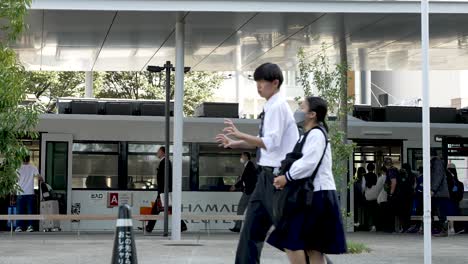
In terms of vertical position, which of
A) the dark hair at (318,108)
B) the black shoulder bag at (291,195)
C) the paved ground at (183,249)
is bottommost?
the paved ground at (183,249)

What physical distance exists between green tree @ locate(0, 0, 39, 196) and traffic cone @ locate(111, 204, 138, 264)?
4.92 feet

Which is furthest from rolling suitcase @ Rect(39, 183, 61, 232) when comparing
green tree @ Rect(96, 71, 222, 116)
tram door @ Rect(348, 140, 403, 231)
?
green tree @ Rect(96, 71, 222, 116)

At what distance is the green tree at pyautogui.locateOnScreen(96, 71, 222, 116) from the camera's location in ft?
134

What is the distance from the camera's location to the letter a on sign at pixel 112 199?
787 inches

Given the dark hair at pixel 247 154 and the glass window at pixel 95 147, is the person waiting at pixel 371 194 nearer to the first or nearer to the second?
the dark hair at pixel 247 154

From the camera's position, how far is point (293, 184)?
23.5 ft

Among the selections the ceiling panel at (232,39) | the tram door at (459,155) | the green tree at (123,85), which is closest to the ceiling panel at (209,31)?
the ceiling panel at (232,39)

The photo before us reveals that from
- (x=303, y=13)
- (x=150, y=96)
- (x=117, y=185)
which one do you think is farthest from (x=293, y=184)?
(x=150, y=96)

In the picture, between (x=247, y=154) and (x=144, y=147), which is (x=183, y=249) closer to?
(x=247, y=154)

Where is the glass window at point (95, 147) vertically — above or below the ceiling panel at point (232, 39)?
below

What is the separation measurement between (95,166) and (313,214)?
13561mm

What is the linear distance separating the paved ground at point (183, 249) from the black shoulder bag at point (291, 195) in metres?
5.13

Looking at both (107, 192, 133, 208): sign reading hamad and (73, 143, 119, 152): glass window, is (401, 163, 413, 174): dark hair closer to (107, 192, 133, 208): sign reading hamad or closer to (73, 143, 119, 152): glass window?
(107, 192, 133, 208): sign reading hamad

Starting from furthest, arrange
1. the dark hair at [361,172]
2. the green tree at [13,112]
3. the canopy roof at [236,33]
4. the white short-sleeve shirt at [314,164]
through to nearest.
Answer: the dark hair at [361,172]
the canopy roof at [236,33]
the green tree at [13,112]
the white short-sleeve shirt at [314,164]
